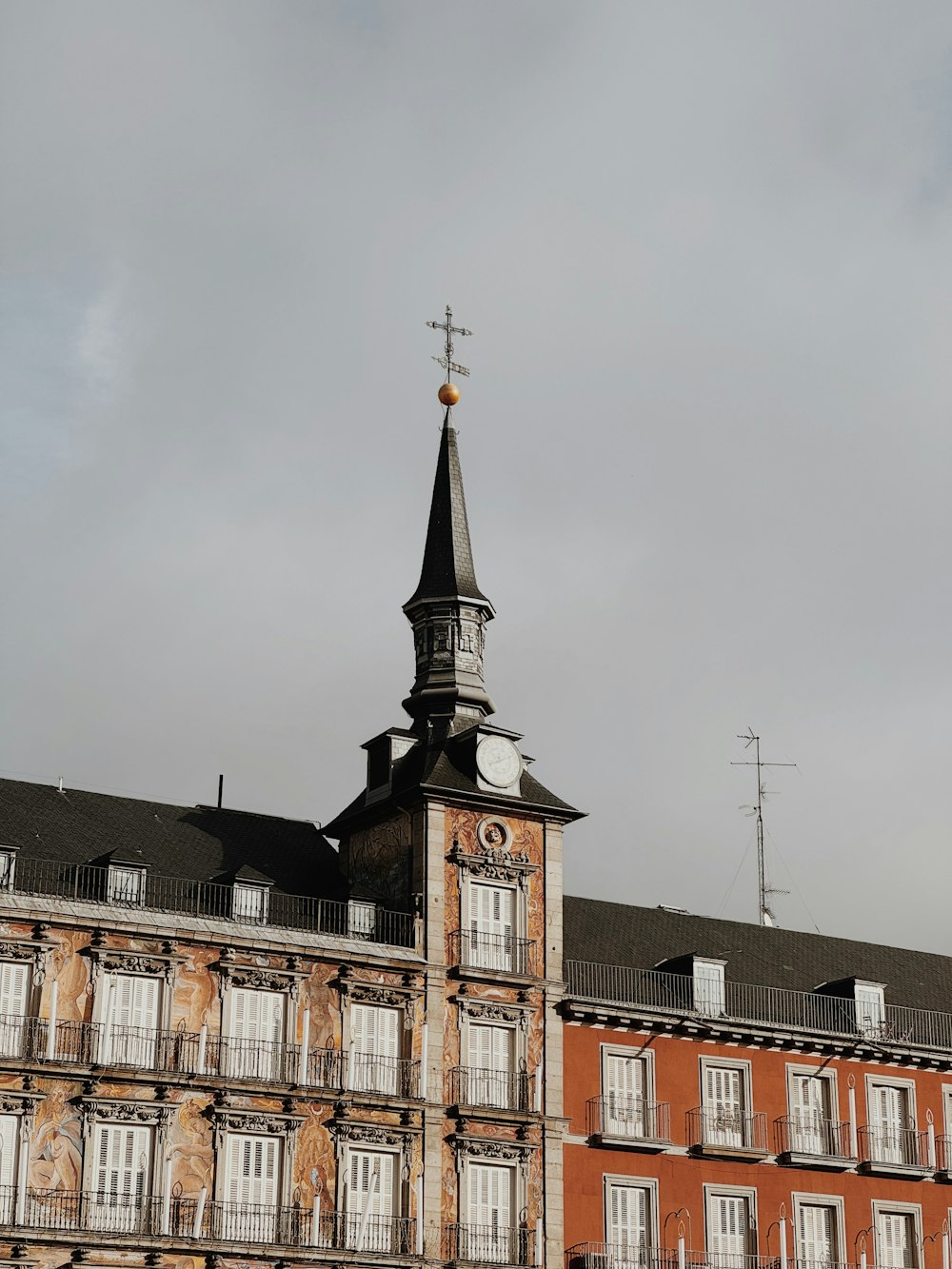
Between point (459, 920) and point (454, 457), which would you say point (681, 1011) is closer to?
point (459, 920)

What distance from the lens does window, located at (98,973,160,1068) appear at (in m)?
63.1

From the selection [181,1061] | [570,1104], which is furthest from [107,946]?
[570,1104]

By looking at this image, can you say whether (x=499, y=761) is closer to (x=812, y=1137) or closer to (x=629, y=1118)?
(x=629, y=1118)

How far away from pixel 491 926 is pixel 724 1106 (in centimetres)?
1039

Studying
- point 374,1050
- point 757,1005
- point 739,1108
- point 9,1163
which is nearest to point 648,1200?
point 739,1108

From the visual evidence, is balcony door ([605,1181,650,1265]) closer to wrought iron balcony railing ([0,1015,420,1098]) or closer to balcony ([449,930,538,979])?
balcony ([449,930,538,979])

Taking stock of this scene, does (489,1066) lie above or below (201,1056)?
above

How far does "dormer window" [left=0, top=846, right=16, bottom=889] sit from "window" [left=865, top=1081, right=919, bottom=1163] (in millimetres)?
31137

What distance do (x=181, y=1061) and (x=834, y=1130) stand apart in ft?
78.7

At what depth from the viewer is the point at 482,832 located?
71500mm

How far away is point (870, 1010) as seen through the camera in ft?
255

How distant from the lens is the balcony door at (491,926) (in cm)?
6994

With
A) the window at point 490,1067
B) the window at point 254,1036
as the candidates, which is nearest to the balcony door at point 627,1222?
the window at point 490,1067

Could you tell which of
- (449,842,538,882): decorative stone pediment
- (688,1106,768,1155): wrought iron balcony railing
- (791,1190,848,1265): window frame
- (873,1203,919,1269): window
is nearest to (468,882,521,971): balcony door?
(449,842,538,882): decorative stone pediment
